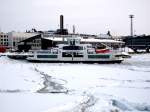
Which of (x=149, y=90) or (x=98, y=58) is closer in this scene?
(x=149, y=90)

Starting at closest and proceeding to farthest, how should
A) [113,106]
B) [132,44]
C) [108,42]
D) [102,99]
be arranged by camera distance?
1. [113,106]
2. [102,99]
3. [108,42]
4. [132,44]

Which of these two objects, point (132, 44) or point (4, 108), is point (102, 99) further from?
point (132, 44)

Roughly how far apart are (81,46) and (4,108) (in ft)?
108

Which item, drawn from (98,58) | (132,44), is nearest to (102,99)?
(98,58)

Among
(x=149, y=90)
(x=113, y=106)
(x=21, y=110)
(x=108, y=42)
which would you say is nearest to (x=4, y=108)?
(x=21, y=110)

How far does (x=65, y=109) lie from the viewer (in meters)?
9.55

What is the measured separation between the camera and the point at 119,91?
1340 centimetres

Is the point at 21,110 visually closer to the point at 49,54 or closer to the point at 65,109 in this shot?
the point at 65,109

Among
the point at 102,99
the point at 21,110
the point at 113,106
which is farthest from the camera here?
the point at 102,99

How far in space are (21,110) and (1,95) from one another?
9.40 ft

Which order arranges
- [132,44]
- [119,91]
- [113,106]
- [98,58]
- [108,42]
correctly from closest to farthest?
[113,106] → [119,91] → [98,58] → [108,42] → [132,44]

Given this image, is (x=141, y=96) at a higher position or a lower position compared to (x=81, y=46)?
lower

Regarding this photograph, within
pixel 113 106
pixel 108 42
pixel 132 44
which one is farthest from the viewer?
pixel 132 44

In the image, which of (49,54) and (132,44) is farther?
(132,44)
